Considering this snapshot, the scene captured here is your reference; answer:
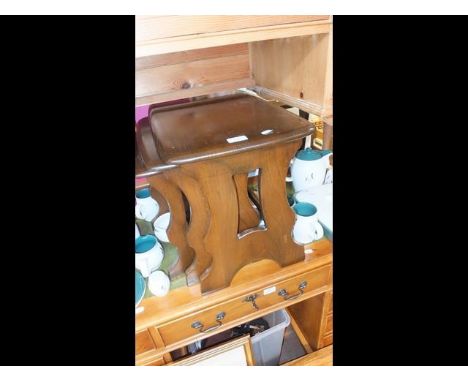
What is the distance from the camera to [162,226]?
2.92 ft

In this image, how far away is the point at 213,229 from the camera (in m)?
0.70

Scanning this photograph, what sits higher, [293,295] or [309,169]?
[309,169]

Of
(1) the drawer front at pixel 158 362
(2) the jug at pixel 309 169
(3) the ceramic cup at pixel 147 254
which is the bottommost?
(1) the drawer front at pixel 158 362

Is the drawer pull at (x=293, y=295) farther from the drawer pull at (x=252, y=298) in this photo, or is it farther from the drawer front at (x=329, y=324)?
the drawer front at (x=329, y=324)

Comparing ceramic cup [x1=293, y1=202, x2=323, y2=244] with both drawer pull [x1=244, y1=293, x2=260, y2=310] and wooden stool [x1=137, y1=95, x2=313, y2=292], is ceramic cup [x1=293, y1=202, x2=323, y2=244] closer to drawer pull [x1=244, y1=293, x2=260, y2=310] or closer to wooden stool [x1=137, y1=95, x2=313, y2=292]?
wooden stool [x1=137, y1=95, x2=313, y2=292]

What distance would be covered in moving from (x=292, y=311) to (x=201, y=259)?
0.82 metres

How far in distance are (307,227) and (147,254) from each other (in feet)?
1.56

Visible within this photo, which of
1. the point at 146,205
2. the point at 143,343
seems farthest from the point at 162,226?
the point at 143,343

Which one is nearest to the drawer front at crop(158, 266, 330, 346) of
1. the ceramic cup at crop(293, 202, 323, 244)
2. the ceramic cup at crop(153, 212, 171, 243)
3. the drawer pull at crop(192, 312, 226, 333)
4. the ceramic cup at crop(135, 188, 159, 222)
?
the drawer pull at crop(192, 312, 226, 333)

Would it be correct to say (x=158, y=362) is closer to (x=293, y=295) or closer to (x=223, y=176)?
(x=293, y=295)

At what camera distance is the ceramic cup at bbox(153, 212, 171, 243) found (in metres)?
0.89

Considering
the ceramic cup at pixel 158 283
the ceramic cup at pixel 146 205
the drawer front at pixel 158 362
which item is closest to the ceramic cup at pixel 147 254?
the ceramic cup at pixel 158 283

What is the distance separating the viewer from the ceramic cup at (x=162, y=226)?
2.92 ft

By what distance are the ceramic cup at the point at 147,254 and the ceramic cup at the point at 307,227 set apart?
0.41 meters
